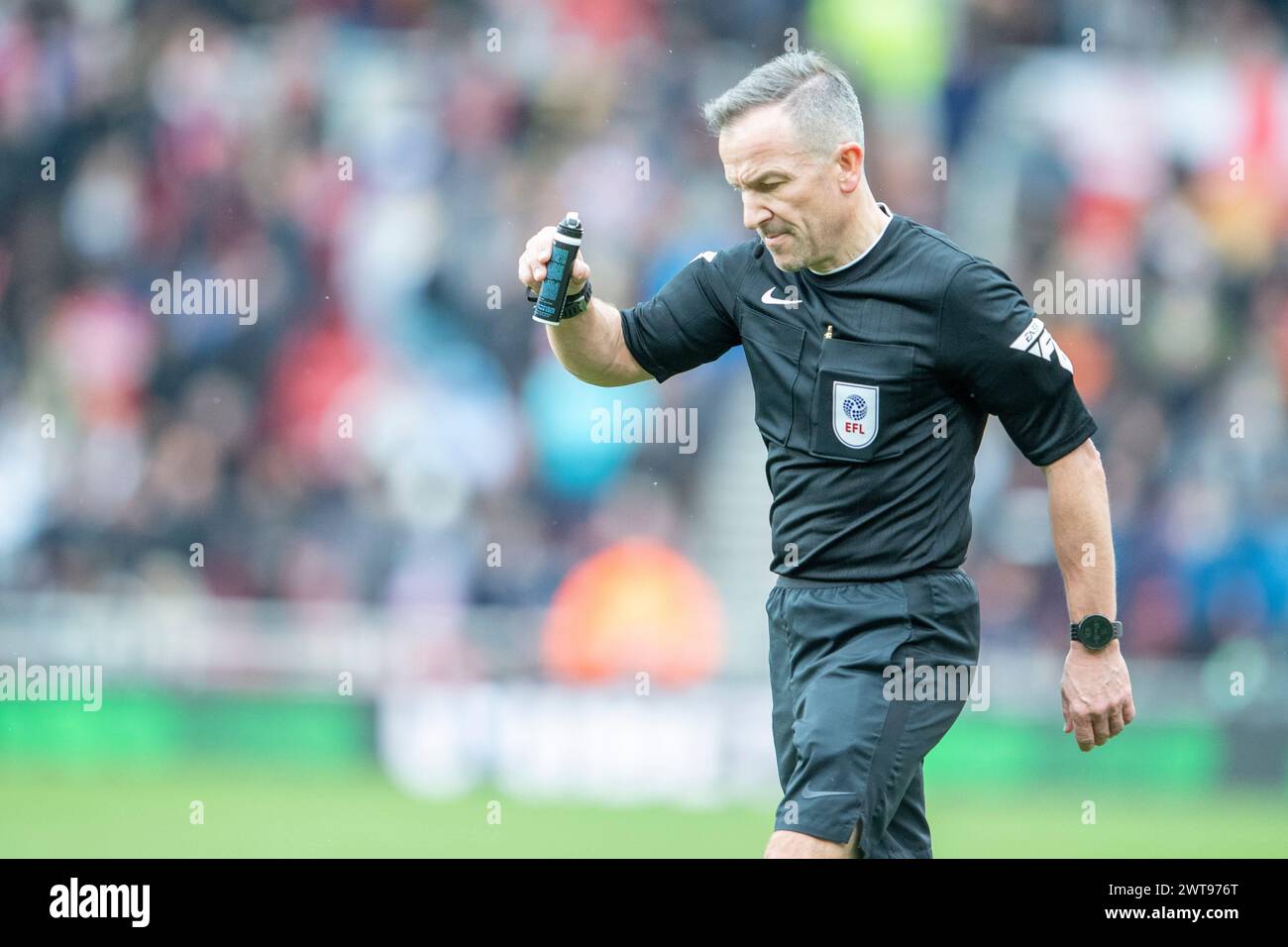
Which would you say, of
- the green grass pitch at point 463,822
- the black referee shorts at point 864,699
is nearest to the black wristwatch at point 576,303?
the black referee shorts at point 864,699

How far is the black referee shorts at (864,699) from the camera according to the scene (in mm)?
5164

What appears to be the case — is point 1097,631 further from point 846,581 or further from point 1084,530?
point 846,581

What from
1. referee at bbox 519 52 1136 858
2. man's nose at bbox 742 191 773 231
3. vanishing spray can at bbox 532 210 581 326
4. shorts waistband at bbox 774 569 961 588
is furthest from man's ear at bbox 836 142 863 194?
shorts waistband at bbox 774 569 961 588

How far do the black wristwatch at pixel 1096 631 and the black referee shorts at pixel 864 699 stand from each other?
33cm

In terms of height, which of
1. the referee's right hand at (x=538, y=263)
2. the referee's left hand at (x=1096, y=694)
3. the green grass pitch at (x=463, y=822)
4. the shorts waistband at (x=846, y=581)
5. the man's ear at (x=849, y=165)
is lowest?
the green grass pitch at (x=463, y=822)

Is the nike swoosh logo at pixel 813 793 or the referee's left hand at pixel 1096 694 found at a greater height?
the referee's left hand at pixel 1096 694

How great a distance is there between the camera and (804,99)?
539cm

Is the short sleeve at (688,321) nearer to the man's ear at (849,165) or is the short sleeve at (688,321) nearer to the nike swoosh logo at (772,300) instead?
the nike swoosh logo at (772,300)

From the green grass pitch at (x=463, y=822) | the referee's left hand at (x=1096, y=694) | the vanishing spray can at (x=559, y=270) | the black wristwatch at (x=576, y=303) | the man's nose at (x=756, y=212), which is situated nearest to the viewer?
the referee's left hand at (x=1096, y=694)

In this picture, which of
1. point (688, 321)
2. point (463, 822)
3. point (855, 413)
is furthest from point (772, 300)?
point (463, 822)

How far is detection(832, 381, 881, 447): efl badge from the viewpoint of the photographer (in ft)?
17.9

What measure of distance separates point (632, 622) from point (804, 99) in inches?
307

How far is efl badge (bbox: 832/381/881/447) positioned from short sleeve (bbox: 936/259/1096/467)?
0.22 meters

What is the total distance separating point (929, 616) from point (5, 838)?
6.33 metres
